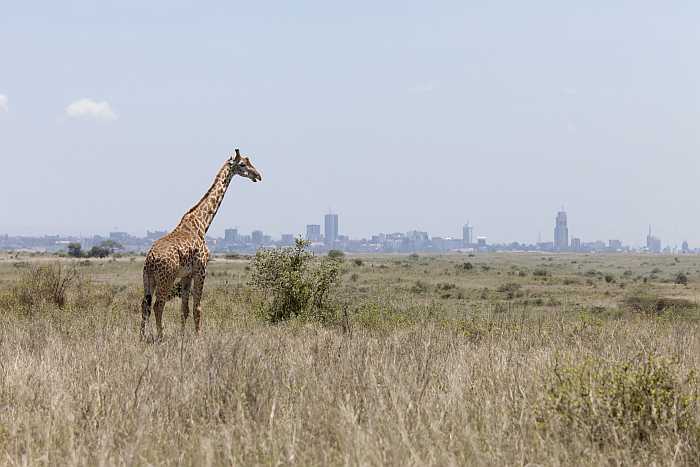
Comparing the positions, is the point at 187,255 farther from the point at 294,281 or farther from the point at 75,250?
the point at 75,250

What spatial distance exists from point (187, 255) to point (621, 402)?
7175mm

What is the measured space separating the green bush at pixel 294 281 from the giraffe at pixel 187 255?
121 inches

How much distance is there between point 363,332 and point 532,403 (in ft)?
19.3

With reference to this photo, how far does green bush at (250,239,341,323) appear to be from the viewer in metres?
15.6

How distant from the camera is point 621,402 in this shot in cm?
609

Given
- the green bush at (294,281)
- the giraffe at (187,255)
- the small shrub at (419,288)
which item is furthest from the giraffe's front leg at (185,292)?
the small shrub at (419,288)

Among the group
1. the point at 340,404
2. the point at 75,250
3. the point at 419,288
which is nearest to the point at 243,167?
the point at 340,404

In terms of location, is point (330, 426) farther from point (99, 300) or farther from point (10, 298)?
point (99, 300)

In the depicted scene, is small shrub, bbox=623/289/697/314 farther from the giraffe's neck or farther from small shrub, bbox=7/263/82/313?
small shrub, bbox=7/263/82/313

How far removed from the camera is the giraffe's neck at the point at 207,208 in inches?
475

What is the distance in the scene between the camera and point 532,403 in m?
6.34

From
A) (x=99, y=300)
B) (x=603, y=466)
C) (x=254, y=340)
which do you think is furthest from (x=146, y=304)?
(x=99, y=300)

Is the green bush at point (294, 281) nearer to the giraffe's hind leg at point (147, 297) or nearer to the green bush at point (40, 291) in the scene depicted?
the giraffe's hind leg at point (147, 297)

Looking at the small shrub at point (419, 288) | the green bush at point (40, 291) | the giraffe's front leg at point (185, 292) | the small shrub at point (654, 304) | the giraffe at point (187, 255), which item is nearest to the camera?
the giraffe at point (187, 255)
